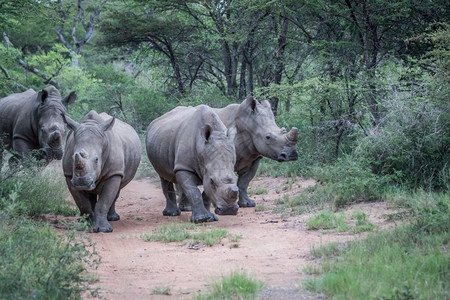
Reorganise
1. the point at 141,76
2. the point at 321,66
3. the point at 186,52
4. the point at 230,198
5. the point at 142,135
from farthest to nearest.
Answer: the point at 141,76 < the point at 186,52 < the point at 142,135 < the point at 321,66 < the point at 230,198

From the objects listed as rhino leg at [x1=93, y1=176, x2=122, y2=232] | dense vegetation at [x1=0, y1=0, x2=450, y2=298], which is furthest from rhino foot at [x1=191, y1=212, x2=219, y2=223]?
dense vegetation at [x1=0, y1=0, x2=450, y2=298]

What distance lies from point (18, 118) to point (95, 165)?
3474mm

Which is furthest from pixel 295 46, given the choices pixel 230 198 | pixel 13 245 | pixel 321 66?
pixel 13 245

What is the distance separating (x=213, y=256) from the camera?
7320 millimetres

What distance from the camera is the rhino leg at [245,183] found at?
38.1 ft

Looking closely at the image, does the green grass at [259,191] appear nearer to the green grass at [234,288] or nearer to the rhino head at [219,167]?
the rhino head at [219,167]

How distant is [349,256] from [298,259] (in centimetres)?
72

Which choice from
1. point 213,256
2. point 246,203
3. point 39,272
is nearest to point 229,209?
point 213,256

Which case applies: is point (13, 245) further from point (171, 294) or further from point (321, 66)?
point (321, 66)

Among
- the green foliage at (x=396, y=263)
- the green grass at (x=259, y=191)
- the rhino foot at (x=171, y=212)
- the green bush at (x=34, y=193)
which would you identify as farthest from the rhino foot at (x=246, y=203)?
the green foliage at (x=396, y=263)

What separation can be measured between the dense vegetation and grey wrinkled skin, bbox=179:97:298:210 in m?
0.79

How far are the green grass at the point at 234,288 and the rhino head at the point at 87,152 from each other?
3.68m

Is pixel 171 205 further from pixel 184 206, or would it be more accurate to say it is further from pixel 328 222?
pixel 328 222

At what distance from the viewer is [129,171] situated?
35.1 ft
